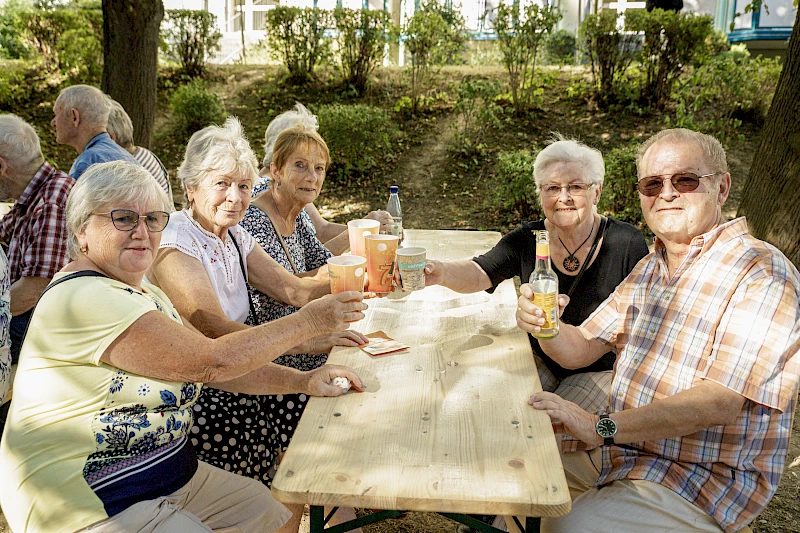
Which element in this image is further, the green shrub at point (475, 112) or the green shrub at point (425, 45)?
the green shrub at point (425, 45)

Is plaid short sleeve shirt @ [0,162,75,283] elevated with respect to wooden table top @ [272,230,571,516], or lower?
elevated

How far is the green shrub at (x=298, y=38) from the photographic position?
10.8m

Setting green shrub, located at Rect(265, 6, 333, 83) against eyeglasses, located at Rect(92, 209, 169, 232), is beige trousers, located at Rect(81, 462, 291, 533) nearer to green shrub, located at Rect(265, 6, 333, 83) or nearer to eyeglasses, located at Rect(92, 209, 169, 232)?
eyeglasses, located at Rect(92, 209, 169, 232)

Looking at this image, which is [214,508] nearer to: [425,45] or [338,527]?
[338,527]

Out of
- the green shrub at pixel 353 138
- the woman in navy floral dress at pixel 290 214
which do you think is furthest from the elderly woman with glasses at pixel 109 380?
the green shrub at pixel 353 138

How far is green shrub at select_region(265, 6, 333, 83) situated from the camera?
10.8m

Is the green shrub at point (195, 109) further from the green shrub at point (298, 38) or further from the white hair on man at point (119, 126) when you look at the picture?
the white hair on man at point (119, 126)

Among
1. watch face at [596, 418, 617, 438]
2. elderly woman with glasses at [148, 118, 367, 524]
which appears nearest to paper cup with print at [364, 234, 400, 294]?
elderly woman with glasses at [148, 118, 367, 524]

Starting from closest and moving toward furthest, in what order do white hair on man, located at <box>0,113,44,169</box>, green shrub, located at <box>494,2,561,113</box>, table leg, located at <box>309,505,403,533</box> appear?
table leg, located at <box>309,505,403,533</box> < white hair on man, located at <box>0,113,44,169</box> < green shrub, located at <box>494,2,561,113</box>

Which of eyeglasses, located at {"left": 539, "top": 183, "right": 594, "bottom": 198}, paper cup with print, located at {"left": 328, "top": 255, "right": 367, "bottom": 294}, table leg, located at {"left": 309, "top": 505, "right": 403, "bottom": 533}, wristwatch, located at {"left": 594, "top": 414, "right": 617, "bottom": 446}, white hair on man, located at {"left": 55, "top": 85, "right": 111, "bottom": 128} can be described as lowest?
table leg, located at {"left": 309, "top": 505, "right": 403, "bottom": 533}

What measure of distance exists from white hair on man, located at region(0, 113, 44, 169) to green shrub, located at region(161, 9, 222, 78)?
848cm

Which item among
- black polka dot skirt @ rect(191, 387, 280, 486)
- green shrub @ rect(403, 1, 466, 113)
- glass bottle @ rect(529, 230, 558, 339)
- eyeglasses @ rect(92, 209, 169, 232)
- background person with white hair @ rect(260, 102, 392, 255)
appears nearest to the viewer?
eyeglasses @ rect(92, 209, 169, 232)

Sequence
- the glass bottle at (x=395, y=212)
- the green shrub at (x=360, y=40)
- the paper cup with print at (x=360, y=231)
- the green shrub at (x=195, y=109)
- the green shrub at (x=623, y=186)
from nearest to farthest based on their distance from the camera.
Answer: the paper cup with print at (x=360, y=231), the glass bottle at (x=395, y=212), the green shrub at (x=623, y=186), the green shrub at (x=195, y=109), the green shrub at (x=360, y=40)

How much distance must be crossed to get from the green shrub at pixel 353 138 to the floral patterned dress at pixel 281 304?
4.96m
